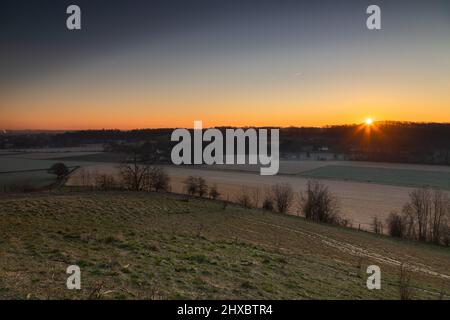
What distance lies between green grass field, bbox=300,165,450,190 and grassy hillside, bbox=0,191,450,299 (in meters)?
→ 42.8

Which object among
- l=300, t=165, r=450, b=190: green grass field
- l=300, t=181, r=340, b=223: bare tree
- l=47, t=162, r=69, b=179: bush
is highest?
l=47, t=162, r=69, b=179: bush

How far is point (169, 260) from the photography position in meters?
11.3

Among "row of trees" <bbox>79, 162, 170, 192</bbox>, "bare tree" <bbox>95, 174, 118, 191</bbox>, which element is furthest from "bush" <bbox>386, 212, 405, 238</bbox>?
"bare tree" <bbox>95, 174, 118, 191</bbox>

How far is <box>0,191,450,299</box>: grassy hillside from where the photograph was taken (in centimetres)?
838

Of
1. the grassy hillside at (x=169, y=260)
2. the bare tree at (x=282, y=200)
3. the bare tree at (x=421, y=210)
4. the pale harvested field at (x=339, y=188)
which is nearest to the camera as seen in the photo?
the grassy hillside at (x=169, y=260)

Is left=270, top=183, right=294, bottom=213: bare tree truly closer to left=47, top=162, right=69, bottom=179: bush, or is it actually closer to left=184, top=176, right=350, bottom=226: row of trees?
left=184, top=176, right=350, bottom=226: row of trees

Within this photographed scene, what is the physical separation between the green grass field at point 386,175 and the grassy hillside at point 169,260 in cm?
4283

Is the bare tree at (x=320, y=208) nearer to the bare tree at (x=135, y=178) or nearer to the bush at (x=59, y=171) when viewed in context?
the bare tree at (x=135, y=178)

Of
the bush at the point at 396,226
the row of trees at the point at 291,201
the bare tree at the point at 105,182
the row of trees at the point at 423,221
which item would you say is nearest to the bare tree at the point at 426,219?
the row of trees at the point at 423,221

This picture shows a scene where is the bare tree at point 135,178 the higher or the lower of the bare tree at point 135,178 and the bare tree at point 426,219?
the higher

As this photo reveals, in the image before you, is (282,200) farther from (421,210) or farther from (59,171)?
(59,171)

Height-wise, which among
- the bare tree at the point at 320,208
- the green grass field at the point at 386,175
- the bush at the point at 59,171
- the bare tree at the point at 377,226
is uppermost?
the bush at the point at 59,171

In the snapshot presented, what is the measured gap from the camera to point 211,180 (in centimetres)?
6488

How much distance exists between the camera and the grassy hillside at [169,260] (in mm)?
8383
